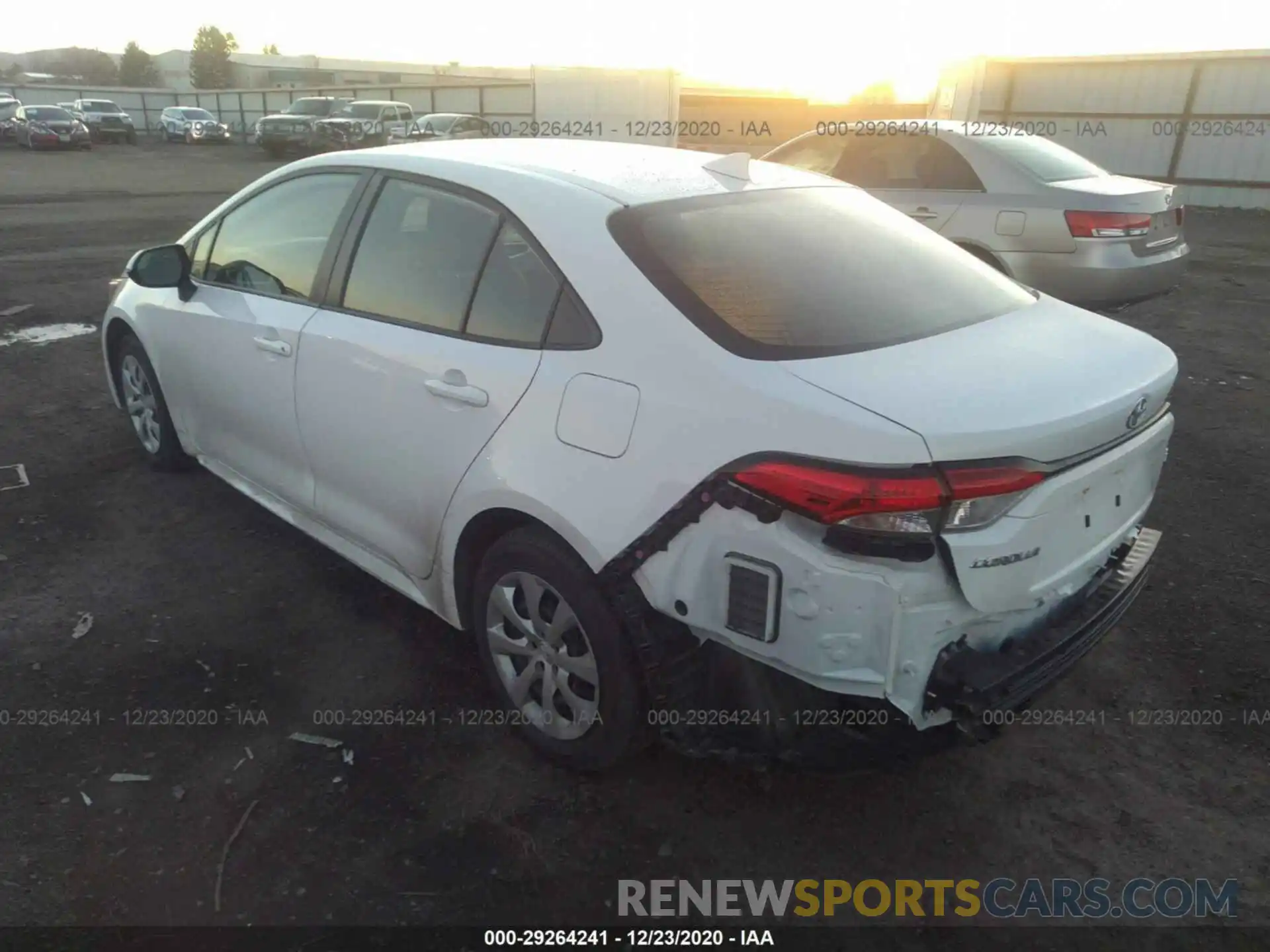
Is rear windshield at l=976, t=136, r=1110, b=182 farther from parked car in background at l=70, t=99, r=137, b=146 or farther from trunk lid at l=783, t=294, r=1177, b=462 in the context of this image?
parked car in background at l=70, t=99, r=137, b=146

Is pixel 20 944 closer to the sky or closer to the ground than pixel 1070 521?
closer to the ground

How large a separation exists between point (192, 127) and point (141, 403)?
37.6 metres

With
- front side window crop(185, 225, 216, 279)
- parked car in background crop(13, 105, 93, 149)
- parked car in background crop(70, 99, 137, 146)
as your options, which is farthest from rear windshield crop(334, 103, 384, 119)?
front side window crop(185, 225, 216, 279)

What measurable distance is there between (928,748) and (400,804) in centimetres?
147

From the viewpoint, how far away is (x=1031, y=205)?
669 centimetres

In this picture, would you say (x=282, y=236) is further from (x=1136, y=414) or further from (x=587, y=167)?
(x=1136, y=414)

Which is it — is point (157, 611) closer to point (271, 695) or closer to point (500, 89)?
point (271, 695)

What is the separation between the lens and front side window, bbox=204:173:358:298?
339 cm

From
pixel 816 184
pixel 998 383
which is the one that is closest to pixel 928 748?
pixel 998 383

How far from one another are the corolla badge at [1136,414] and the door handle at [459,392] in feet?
5.56

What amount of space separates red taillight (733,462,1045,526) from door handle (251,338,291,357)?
2083mm

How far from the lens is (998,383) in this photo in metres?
2.20

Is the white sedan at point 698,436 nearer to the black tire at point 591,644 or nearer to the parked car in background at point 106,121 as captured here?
the black tire at point 591,644

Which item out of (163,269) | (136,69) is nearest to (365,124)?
(163,269)
